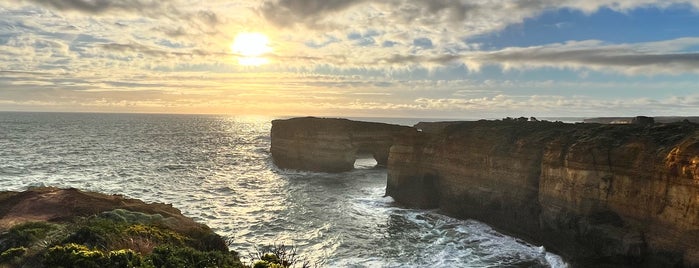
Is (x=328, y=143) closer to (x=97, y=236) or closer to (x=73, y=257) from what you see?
(x=97, y=236)

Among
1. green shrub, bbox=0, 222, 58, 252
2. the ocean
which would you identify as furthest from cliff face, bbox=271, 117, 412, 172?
green shrub, bbox=0, 222, 58, 252

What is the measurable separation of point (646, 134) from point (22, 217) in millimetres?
27179

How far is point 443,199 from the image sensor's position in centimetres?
3178

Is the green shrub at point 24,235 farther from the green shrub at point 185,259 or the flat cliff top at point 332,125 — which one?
the flat cliff top at point 332,125

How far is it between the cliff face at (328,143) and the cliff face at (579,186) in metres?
20.4

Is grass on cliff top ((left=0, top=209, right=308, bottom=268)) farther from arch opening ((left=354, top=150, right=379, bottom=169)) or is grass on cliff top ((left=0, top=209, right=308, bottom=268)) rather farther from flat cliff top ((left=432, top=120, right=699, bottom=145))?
→ arch opening ((left=354, top=150, right=379, bottom=169))

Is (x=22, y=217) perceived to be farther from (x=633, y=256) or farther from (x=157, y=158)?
(x=157, y=158)

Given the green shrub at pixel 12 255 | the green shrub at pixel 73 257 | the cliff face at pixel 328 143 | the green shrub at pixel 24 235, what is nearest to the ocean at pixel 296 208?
the cliff face at pixel 328 143

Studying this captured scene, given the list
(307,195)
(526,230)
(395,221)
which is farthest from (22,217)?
(526,230)

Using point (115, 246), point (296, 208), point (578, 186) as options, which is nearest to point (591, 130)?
point (578, 186)

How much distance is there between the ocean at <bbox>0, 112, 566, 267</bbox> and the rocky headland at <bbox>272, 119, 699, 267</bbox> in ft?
5.07

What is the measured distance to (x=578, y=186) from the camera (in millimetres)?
21875

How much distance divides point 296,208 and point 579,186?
1833 centimetres

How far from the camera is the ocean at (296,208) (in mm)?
21703
